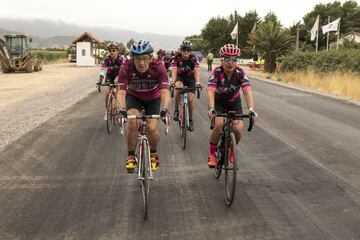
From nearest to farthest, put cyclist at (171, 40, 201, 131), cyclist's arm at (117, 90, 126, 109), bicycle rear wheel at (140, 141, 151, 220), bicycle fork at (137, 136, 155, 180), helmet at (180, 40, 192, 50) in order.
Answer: bicycle rear wheel at (140, 141, 151, 220) → bicycle fork at (137, 136, 155, 180) → cyclist's arm at (117, 90, 126, 109) → helmet at (180, 40, 192, 50) → cyclist at (171, 40, 201, 131)

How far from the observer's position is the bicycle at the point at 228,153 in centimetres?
546

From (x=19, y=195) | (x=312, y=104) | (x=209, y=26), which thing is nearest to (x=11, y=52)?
(x=312, y=104)

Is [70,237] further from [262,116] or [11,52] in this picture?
[11,52]

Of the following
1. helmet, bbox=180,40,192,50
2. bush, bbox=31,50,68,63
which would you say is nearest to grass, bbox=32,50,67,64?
bush, bbox=31,50,68,63

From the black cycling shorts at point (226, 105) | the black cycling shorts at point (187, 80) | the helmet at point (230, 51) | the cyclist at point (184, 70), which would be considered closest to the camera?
the helmet at point (230, 51)

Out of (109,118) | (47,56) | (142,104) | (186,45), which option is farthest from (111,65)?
(47,56)

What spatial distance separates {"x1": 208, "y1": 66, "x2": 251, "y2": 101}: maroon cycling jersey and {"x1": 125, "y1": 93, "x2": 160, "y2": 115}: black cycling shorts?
0.84 m

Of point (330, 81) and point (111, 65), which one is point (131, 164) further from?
point (330, 81)

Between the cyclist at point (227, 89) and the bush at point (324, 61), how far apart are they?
20.3 m

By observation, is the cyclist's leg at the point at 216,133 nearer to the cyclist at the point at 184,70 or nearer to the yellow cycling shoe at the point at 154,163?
the yellow cycling shoe at the point at 154,163

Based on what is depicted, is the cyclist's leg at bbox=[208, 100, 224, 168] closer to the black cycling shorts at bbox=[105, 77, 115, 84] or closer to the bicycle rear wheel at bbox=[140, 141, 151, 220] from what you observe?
the bicycle rear wheel at bbox=[140, 141, 151, 220]

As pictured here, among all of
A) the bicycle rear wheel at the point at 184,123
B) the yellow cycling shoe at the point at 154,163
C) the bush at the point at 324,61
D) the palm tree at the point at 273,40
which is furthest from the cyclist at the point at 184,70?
the palm tree at the point at 273,40

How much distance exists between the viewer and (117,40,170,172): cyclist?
227 inches

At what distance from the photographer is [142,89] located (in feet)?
20.2
